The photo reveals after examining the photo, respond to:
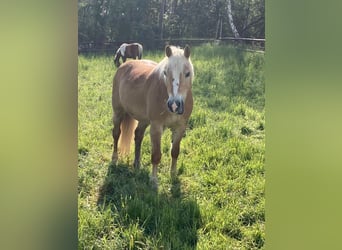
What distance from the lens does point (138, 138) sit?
160 centimetres

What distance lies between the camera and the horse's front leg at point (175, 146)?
1.56m

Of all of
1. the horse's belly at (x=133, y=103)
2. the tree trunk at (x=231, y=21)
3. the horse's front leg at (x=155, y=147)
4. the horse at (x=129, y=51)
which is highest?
the tree trunk at (x=231, y=21)

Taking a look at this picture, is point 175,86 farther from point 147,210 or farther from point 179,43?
point 147,210

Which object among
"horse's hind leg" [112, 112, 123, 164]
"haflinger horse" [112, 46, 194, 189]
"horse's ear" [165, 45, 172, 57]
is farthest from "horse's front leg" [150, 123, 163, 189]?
"horse's ear" [165, 45, 172, 57]

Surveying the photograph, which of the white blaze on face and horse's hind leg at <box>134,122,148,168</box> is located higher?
the white blaze on face

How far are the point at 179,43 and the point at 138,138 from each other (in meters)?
0.39

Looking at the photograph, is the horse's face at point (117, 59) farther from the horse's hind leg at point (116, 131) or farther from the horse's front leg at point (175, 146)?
the horse's front leg at point (175, 146)

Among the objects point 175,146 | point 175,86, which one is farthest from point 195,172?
point 175,86

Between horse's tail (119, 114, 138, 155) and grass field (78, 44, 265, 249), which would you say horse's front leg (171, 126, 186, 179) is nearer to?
grass field (78, 44, 265, 249)

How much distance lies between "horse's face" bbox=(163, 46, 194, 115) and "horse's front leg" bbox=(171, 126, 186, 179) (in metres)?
0.08

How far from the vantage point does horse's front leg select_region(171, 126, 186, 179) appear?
1556mm

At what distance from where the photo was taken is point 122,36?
1567 millimetres

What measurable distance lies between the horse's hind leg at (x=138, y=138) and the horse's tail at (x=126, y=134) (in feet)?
0.07

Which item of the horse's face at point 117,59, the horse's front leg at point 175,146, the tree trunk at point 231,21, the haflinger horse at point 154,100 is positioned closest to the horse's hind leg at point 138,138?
the haflinger horse at point 154,100
